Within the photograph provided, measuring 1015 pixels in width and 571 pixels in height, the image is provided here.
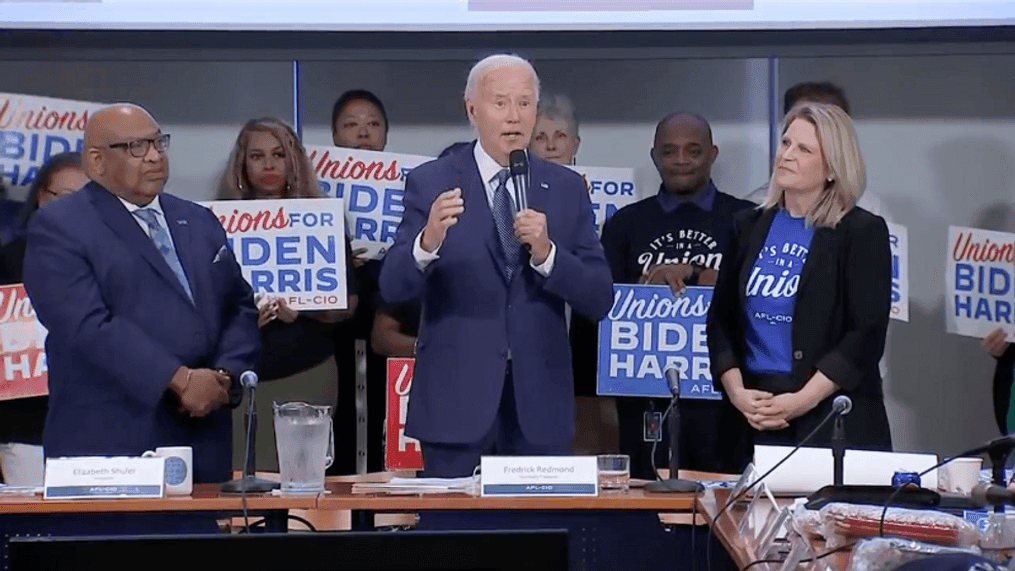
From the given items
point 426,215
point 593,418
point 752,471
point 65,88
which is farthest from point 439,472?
point 65,88

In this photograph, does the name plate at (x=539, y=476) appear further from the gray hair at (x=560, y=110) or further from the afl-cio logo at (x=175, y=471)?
the gray hair at (x=560, y=110)

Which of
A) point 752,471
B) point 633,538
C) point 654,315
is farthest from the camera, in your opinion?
point 654,315

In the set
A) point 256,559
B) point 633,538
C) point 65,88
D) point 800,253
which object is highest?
point 65,88

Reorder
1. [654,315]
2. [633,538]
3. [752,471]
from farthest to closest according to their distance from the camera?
[654,315], [633,538], [752,471]

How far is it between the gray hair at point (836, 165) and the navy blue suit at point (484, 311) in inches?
24.0

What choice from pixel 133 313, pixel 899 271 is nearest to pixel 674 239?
pixel 899 271

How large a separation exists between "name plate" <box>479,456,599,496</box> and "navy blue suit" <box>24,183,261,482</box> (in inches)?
39.1

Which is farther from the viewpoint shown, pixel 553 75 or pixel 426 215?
pixel 553 75

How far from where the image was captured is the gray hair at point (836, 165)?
12.8 feet

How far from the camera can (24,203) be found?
5.29 meters

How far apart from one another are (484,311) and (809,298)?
847 mm

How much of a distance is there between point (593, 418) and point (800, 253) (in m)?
1.34

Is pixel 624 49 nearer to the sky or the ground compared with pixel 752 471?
nearer to the sky

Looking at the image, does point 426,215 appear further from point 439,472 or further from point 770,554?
point 770,554
